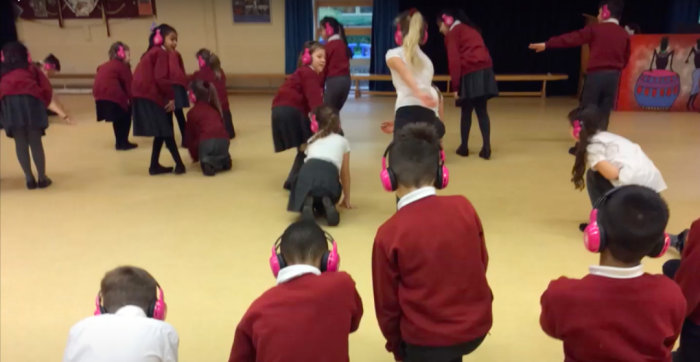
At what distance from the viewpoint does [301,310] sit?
1.44 metres

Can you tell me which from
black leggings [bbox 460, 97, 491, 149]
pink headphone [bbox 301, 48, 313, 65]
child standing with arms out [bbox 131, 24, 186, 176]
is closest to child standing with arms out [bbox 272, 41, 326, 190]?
pink headphone [bbox 301, 48, 313, 65]

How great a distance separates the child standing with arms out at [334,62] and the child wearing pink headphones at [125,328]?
3.84 metres

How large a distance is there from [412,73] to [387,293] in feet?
7.92

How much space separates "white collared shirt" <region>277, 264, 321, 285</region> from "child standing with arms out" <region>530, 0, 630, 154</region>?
394cm

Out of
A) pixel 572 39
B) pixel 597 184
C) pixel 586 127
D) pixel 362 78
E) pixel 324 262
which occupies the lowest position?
pixel 362 78

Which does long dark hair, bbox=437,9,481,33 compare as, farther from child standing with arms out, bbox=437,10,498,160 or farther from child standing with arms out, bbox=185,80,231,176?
child standing with arms out, bbox=185,80,231,176

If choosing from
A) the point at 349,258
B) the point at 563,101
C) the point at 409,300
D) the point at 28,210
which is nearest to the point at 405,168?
the point at 409,300

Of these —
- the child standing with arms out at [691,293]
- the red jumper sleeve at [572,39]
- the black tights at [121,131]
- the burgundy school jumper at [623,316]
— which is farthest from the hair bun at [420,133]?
the black tights at [121,131]

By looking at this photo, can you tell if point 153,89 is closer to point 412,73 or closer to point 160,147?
point 160,147

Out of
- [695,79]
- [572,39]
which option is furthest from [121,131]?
[695,79]

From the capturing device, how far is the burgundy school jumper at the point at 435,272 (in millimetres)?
1557

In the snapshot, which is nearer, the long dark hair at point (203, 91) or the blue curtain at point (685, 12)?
the long dark hair at point (203, 91)

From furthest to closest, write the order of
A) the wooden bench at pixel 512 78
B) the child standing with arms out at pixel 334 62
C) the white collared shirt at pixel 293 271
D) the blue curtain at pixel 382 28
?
the blue curtain at pixel 382 28, the wooden bench at pixel 512 78, the child standing with arms out at pixel 334 62, the white collared shirt at pixel 293 271

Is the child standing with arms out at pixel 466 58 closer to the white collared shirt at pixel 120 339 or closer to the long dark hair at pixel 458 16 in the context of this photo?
the long dark hair at pixel 458 16
